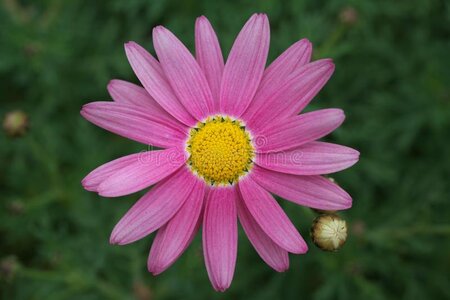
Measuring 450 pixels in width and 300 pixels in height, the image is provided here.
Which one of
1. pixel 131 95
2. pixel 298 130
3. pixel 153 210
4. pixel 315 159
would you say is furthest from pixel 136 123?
pixel 315 159

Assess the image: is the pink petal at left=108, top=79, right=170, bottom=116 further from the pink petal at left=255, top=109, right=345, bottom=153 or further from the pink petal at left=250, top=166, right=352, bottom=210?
the pink petal at left=250, top=166, right=352, bottom=210

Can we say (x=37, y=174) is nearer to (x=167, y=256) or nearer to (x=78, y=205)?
(x=78, y=205)

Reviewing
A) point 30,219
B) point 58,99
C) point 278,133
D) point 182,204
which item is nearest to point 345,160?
point 278,133

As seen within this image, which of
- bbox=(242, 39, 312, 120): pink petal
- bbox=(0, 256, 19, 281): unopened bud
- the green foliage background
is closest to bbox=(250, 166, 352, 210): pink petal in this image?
bbox=(242, 39, 312, 120): pink petal

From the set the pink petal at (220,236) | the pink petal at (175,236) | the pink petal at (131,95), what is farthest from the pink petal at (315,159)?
the pink petal at (131,95)

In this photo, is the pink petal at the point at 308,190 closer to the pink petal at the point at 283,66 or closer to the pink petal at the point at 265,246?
the pink petal at the point at 265,246

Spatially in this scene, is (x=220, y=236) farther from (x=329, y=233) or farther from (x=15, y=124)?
(x=15, y=124)

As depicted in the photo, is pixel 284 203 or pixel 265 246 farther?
pixel 284 203
